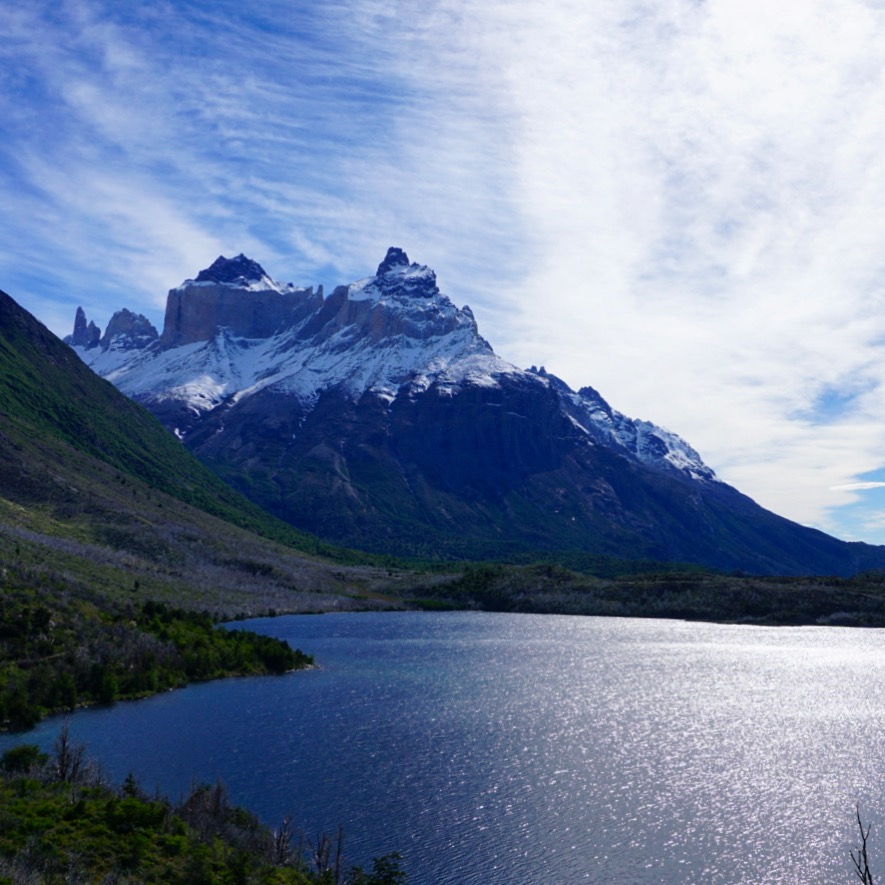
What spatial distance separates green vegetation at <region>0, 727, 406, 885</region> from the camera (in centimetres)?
3197

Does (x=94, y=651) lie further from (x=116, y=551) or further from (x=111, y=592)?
(x=116, y=551)

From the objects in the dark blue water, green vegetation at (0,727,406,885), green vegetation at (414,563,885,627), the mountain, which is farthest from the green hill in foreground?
green vegetation at (414,563,885,627)

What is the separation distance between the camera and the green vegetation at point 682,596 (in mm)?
165750

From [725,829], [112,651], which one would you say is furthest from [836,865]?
[112,651]

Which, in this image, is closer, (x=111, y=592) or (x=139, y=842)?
(x=139, y=842)

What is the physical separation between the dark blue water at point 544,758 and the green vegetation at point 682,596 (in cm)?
6382

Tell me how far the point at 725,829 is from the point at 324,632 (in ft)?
295

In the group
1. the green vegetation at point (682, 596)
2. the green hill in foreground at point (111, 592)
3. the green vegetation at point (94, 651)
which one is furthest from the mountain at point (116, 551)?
the green vegetation at point (682, 596)

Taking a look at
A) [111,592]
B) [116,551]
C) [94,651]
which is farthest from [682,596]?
[94,651]

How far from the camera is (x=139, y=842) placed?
115 feet

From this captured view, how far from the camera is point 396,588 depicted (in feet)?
642

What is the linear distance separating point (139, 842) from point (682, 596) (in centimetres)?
15656

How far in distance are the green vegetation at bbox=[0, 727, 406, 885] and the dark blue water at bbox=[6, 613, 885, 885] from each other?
3994 mm

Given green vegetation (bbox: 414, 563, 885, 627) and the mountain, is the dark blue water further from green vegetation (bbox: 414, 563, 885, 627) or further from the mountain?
green vegetation (bbox: 414, 563, 885, 627)
